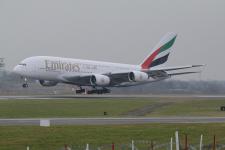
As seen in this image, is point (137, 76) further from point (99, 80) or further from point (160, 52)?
point (160, 52)

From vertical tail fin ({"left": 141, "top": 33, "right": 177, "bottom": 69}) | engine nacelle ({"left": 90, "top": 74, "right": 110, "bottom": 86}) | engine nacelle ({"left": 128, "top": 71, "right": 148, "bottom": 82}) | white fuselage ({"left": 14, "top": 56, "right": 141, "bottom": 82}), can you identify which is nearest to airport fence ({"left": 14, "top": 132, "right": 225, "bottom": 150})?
white fuselage ({"left": 14, "top": 56, "right": 141, "bottom": 82})

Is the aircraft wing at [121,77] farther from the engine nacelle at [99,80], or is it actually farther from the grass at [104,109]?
the grass at [104,109]

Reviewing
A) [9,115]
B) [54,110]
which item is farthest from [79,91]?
[9,115]

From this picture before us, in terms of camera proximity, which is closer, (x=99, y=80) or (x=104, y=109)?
(x=104, y=109)

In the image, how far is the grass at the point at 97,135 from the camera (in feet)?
107

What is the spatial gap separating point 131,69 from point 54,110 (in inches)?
1673

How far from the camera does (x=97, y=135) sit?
119 ft

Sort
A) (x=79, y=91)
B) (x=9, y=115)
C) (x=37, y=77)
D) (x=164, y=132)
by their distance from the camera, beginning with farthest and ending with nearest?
1. (x=79, y=91)
2. (x=37, y=77)
3. (x=9, y=115)
4. (x=164, y=132)

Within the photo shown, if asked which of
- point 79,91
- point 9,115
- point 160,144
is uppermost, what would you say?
point 79,91

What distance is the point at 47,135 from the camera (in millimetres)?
35812

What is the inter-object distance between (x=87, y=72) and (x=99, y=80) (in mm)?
4747

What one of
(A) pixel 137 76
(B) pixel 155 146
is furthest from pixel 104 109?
(B) pixel 155 146

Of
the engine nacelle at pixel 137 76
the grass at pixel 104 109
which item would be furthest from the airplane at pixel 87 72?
the grass at pixel 104 109

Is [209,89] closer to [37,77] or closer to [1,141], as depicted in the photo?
[37,77]
